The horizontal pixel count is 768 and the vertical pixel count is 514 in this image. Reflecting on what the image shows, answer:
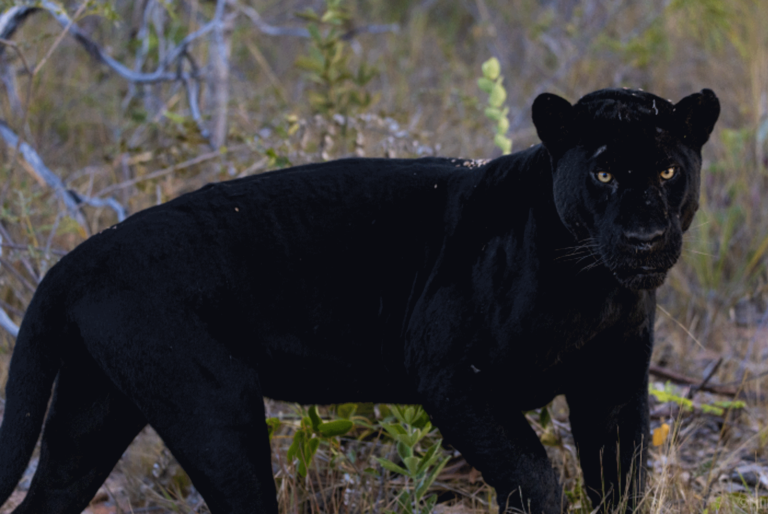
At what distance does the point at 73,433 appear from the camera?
223 cm

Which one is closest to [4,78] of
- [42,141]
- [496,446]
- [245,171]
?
[42,141]

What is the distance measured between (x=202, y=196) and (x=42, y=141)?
3673 millimetres

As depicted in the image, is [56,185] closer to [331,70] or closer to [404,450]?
[331,70]

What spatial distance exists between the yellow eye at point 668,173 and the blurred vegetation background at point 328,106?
1.16ft

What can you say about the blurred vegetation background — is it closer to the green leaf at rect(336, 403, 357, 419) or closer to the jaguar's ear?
the jaguar's ear

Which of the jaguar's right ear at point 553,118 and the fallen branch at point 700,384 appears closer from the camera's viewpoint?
the jaguar's right ear at point 553,118

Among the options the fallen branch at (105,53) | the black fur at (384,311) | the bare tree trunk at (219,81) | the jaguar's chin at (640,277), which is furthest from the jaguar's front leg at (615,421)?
the bare tree trunk at (219,81)

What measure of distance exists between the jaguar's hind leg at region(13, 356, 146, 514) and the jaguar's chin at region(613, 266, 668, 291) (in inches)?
54.4

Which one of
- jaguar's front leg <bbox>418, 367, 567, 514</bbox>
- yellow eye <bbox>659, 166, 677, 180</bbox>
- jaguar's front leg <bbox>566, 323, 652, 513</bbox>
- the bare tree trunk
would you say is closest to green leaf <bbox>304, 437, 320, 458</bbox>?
jaguar's front leg <bbox>418, 367, 567, 514</bbox>

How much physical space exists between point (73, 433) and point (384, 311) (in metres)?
0.93

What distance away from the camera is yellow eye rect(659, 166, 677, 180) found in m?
1.92

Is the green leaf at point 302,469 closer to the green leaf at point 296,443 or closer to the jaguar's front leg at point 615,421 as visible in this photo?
the green leaf at point 296,443

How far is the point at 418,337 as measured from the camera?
2199 mm

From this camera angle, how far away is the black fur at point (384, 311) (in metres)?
2.00
